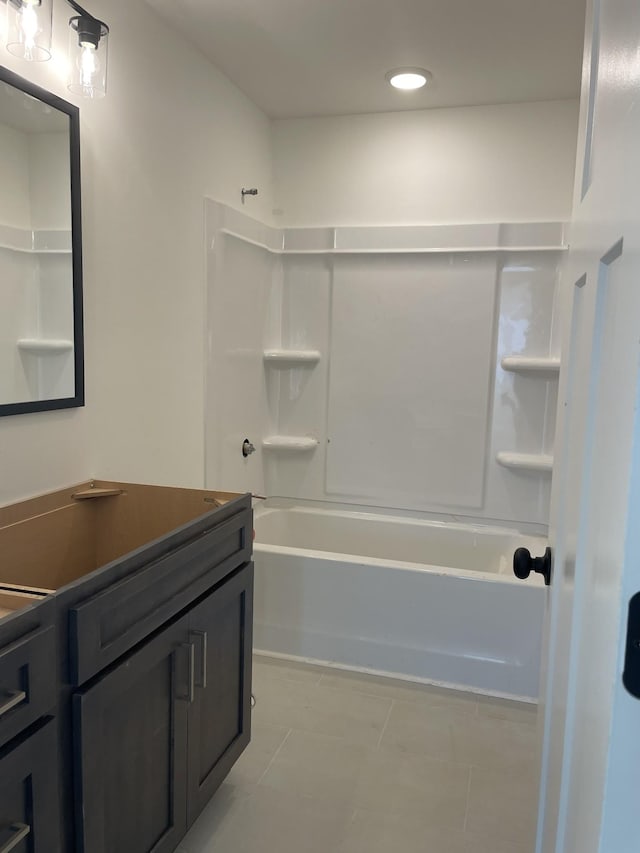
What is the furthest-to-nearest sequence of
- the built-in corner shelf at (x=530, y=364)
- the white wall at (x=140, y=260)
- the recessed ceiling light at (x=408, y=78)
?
1. the built-in corner shelf at (x=530, y=364)
2. the recessed ceiling light at (x=408, y=78)
3. the white wall at (x=140, y=260)

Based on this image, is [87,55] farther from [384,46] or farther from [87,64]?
[384,46]

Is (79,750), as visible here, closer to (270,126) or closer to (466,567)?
(466,567)

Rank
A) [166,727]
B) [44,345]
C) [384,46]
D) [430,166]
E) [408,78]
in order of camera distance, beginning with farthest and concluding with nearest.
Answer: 1. [430,166]
2. [408,78]
3. [384,46]
4. [44,345]
5. [166,727]

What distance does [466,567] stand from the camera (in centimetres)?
320

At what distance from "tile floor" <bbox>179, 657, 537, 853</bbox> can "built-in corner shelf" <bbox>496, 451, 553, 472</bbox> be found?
116 cm

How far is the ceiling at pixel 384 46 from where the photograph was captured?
2.18 meters

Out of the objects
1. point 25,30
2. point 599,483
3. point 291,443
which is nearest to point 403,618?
point 291,443

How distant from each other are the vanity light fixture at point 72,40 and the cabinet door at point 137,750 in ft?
4.72

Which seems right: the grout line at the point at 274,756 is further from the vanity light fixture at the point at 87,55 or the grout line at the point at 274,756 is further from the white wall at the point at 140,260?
the vanity light fixture at the point at 87,55

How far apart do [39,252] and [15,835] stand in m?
1.41

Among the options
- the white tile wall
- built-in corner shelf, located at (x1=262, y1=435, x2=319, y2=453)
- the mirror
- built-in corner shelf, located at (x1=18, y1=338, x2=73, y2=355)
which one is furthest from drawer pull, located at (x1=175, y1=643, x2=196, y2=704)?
built-in corner shelf, located at (x1=262, y1=435, x2=319, y2=453)

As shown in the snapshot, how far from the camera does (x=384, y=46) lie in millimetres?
2461

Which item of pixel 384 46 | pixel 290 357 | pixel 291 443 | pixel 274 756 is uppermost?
pixel 384 46

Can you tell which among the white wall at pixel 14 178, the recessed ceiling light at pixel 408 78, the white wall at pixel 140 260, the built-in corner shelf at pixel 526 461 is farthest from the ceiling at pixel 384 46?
the built-in corner shelf at pixel 526 461
